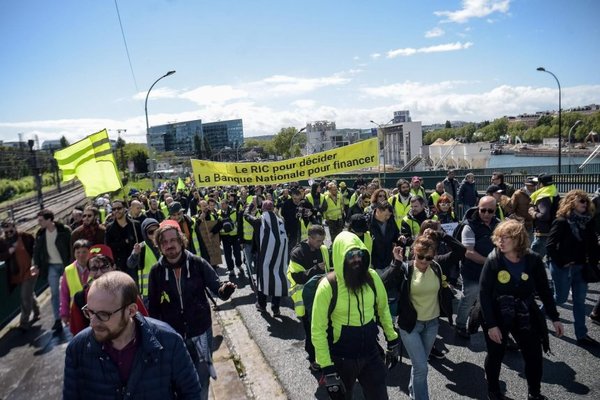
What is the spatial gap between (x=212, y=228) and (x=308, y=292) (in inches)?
217

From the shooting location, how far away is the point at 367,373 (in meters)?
3.41

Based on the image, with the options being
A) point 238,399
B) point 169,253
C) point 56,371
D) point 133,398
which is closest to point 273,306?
point 238,399

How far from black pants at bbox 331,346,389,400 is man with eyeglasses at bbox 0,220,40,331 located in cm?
623

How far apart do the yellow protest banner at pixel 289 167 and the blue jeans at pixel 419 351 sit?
6.69 metres

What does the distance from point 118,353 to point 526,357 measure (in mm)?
3425

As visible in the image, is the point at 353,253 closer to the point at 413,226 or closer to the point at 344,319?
the point at 344,319

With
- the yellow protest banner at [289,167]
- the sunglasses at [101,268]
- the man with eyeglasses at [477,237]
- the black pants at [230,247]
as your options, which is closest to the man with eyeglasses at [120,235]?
the sunglasses at [101,268]

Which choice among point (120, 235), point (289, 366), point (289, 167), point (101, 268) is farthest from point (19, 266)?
point (289, 167)

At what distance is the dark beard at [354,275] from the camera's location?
3299 millimetres

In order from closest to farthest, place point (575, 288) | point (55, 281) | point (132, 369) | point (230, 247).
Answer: point (132, 369) → point (575, 288) → point (55, 281) → point (230, 247)

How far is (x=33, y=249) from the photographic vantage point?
7406 millimetres

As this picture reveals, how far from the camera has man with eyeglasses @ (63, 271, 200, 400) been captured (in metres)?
2.18

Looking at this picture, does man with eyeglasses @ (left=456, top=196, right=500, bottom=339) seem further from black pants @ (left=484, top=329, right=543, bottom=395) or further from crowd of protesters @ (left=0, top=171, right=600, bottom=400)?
black pants @ (left=484, top=329, right=543, bottom=395)

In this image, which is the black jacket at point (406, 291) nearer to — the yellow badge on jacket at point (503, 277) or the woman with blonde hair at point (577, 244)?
the yellow badge on jacket at point (503, 277)
